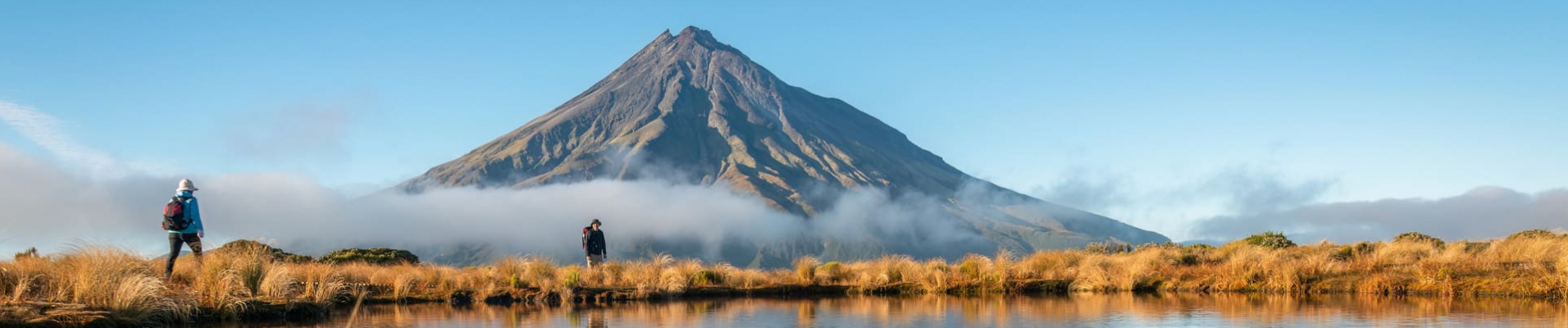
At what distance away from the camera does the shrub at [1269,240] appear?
119 feet

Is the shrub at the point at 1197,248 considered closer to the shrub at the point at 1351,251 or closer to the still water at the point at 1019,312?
the shrub at the point at 1351,251

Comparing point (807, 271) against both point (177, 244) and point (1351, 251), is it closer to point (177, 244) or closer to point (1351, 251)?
point (177, 244)

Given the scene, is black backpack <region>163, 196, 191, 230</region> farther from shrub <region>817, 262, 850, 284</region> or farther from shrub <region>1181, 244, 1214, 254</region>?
shrub <region>1181, 244, 1214, 254</region>

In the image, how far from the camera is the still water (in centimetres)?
1759

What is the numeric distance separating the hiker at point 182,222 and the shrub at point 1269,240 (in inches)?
1094

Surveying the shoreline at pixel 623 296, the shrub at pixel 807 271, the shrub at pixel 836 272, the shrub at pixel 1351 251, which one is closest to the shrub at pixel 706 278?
the shoreline at pixel 623 296

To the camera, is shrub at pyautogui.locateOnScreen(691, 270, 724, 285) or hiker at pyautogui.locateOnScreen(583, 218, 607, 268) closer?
shrub at pyautogui.locateOnScreen(691, 270, 724, 285)

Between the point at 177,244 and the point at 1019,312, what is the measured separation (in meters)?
13.9

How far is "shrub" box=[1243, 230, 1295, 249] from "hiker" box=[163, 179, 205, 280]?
27786 millimetres

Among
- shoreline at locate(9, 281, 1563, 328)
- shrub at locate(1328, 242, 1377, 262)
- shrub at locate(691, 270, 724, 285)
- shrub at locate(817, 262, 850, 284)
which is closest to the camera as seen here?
shoreline at locate(9, 281, 1563, 328)

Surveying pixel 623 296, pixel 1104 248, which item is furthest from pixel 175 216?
pixel 1104 248

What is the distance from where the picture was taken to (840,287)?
27.4 meters

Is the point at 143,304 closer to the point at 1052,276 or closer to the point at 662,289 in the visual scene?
the point at 662,289

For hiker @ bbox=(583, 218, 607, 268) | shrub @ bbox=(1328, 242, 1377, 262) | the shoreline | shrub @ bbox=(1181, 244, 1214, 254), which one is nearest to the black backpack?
the shoreline
